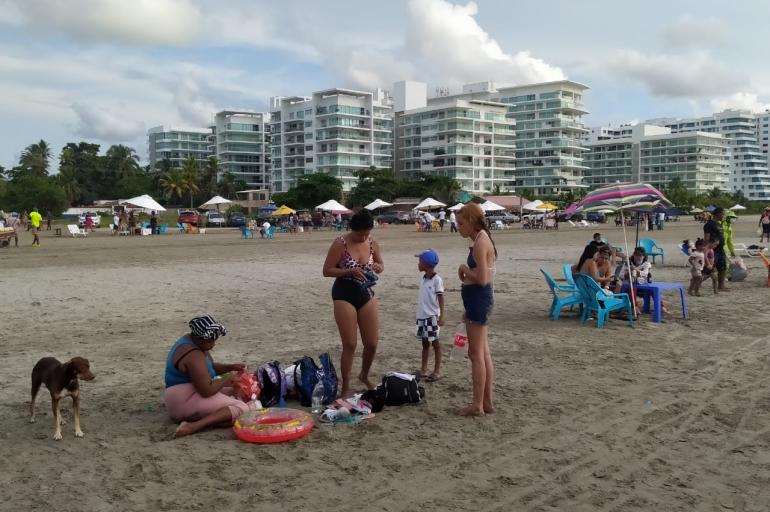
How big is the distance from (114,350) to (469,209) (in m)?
4.68

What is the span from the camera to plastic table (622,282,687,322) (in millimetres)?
8664

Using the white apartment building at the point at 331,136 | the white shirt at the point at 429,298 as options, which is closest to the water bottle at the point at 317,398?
the white shirt at the point at 429,298

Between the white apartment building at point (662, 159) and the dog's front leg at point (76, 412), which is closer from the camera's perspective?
the dog's front leg at point (76, 412)

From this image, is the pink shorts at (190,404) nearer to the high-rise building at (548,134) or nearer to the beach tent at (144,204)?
the beach tent at (144,204)

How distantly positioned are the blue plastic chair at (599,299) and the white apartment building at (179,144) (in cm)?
13890

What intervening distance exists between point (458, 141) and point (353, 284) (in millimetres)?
94898

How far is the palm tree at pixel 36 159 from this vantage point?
91.9 meters

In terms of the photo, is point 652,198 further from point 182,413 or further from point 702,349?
point 182,413

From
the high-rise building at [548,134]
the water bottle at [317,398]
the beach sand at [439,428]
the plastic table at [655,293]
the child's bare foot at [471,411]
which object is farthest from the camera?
the high-rise building at [548,134]

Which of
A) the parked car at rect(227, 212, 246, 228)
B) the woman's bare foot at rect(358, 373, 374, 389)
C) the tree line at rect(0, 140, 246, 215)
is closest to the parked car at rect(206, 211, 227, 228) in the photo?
the parked car at rect(227, 212, 246, 228)

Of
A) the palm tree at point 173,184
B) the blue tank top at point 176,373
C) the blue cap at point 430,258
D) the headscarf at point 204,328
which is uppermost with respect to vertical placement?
the palm tree at point 173,184

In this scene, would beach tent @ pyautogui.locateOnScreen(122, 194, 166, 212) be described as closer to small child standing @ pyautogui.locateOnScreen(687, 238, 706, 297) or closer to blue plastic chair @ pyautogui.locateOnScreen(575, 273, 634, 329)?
small child standing @ pyautogui.locateOnScreen(687, 238, 706, 297)

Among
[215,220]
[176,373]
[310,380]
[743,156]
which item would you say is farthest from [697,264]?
[743,156]

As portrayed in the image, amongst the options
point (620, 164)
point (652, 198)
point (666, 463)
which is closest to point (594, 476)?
point (666, 463)
